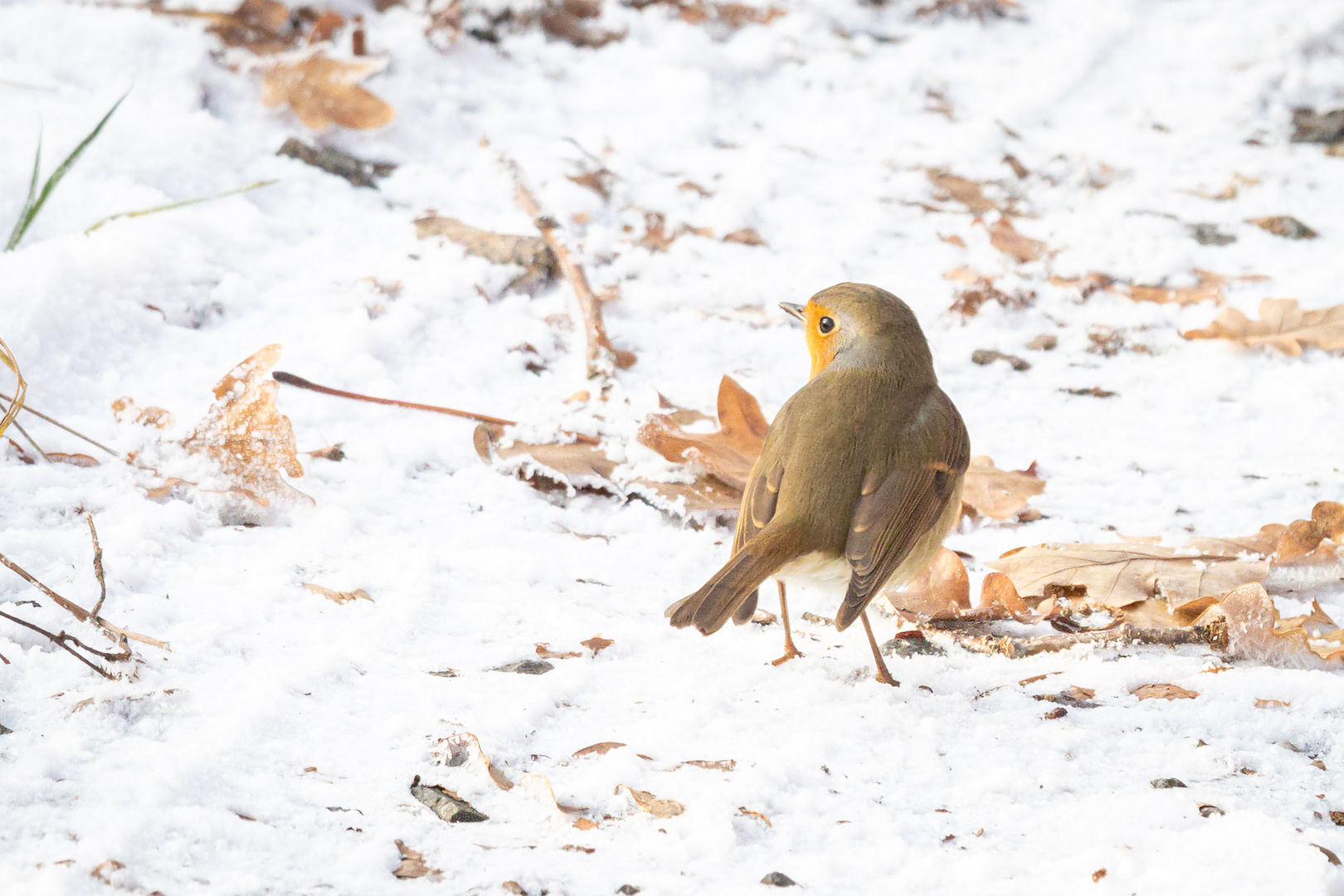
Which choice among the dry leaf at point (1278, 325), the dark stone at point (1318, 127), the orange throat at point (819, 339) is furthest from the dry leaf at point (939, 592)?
the dark stone at point (1318, 127)

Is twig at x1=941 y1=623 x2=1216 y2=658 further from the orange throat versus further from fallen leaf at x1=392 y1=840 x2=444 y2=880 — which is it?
fallen leaf at x1=392 y1=840 x2=444 y2=880

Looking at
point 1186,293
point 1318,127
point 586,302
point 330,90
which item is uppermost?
point 1318,127

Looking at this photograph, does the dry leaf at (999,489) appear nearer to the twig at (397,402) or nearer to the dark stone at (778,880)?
the twig at (397,402)

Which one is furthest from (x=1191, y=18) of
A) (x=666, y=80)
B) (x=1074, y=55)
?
(x=666, y=80)

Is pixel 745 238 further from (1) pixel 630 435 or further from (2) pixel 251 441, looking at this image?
(2) pixel 251 441

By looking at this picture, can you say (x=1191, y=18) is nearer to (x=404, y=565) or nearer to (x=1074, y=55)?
(x=1074, y=55)

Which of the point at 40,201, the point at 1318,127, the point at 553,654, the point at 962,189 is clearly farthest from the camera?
the point at 1318,127

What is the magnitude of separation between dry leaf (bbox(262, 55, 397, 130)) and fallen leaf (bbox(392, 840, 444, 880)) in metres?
3.52

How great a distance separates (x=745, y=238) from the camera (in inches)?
180

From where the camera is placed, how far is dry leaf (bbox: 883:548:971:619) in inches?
109

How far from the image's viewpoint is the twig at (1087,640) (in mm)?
2568

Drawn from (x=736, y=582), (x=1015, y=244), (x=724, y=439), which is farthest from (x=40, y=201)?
(x=1015, y=244)

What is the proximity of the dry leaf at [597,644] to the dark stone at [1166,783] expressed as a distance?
1.07m

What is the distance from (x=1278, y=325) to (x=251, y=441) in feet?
11.3
